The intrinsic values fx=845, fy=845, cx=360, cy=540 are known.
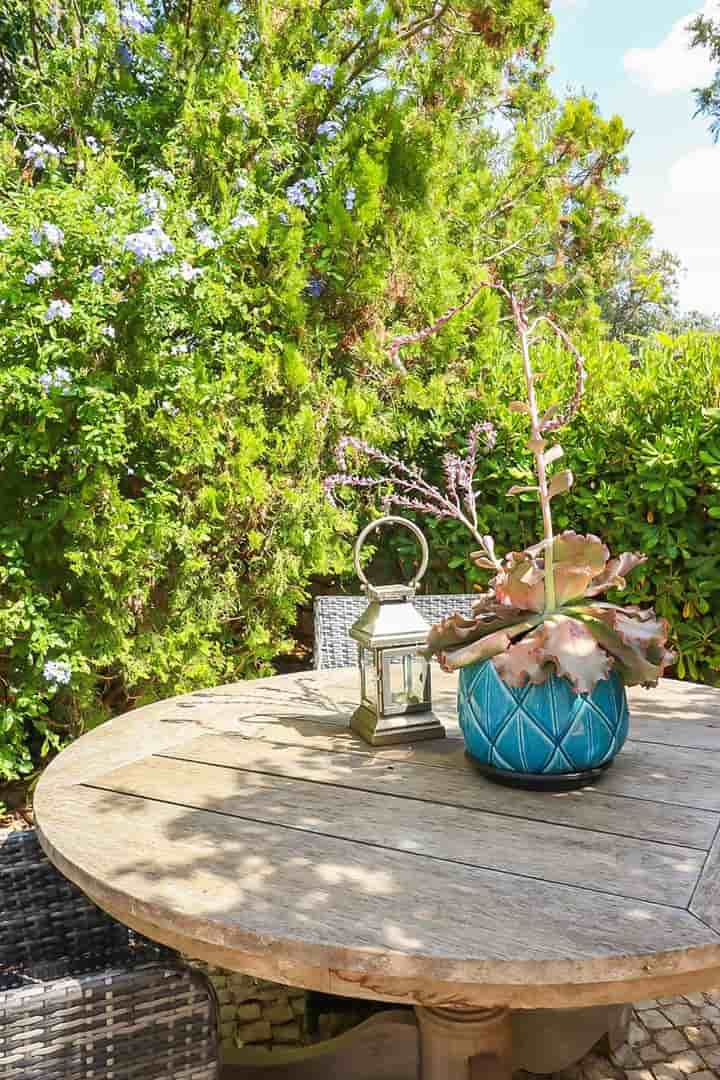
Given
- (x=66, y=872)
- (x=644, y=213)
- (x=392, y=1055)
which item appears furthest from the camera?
(x=644, y=213)

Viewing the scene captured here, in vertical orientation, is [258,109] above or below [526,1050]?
above

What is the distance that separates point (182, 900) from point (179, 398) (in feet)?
6.32

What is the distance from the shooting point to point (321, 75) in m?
3.03

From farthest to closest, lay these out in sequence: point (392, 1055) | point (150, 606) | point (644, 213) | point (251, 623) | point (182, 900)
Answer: point (644, 213) < point (251, 623) < point (150, 606) < point (392, 1055) < point (182, 900)

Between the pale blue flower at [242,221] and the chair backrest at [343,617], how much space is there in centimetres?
127

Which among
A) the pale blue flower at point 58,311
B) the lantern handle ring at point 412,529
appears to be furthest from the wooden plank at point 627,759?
the pale blue flower at point 58,311

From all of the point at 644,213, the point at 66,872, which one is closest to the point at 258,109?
the point at 66,872

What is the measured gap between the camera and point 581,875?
996 mm

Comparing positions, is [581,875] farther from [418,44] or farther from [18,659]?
[418,44]

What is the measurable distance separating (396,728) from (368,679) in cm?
A: 10

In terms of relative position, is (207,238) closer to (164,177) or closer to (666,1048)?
(164,177)

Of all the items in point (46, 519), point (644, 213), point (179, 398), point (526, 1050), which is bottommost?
point (526, 1050)

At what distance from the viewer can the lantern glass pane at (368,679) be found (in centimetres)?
147

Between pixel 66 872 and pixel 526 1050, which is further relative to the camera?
pixel 526 1050
